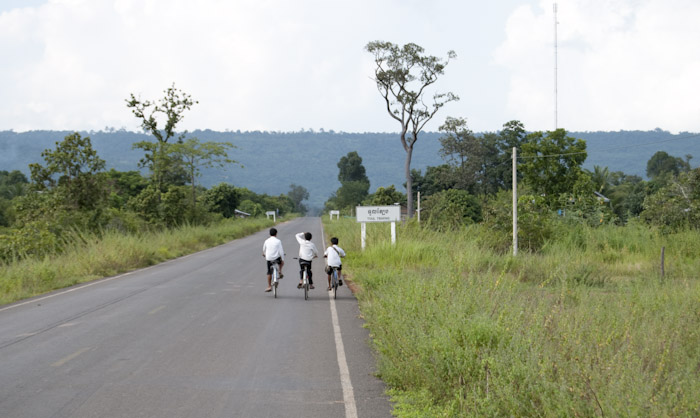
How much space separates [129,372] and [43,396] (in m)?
1.18

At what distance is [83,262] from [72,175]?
343 inches

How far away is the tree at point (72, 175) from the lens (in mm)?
27922

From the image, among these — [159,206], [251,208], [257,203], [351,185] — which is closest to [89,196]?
[159,206]

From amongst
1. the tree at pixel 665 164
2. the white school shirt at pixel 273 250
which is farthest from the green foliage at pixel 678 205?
the tree at pixel 665 164

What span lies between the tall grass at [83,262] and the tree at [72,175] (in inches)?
86.7

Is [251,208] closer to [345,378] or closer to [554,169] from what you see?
[554,169]

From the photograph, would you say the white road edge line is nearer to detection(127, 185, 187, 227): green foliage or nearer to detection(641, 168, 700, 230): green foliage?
detection(641, 168, 700, 230): green foliage

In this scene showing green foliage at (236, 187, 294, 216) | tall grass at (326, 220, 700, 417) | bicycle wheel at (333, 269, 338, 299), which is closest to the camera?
tall grass at (326, 220, 700, 417)

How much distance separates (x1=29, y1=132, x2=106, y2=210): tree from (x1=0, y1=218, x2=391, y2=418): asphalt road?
14.3 metres

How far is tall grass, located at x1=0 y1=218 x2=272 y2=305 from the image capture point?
16812 mm

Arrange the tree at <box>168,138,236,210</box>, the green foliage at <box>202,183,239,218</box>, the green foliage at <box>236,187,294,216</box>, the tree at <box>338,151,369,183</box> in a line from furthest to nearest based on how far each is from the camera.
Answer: the tree at <box>338,151,369,183</box> < the green foliage at <box>236,187,294,216</box> < the green foliage at <box>202,183,239,218</box> < the tree at <box>168,138,236,210</box>

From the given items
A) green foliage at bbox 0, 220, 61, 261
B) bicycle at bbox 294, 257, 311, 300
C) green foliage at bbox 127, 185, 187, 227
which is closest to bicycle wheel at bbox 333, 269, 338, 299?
bicycle at bbox 294, 257, 311, 300

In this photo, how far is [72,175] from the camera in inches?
1124

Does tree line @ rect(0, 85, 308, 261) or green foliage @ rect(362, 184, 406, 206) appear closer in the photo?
tree line @ rect(0, 85, 308, 261)
